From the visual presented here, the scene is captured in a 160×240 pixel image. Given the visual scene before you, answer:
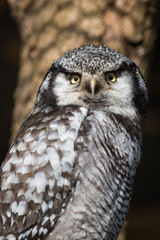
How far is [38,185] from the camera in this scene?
263cm

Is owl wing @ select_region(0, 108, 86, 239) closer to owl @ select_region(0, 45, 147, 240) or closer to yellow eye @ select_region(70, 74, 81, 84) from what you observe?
owl @ select_region(0, 45, 147, 240)

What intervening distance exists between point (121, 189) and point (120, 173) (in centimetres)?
10

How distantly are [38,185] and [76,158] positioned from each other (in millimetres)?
234

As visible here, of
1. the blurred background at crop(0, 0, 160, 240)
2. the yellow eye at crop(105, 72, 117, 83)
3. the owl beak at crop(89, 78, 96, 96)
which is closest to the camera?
the owl beak at crop(89, 78, 96, 96)

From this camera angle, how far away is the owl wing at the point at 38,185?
2633 mm

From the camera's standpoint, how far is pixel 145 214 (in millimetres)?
4730

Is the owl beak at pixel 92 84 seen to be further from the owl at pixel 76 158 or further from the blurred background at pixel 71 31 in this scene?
the blurred background at pixel 71 31

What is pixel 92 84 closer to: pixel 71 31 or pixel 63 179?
pixel 63 179

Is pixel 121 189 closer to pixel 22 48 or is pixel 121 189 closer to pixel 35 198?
pixel 35 198

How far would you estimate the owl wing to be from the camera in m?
2.63

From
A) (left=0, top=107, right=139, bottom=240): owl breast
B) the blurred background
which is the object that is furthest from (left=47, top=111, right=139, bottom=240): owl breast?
the blurred background

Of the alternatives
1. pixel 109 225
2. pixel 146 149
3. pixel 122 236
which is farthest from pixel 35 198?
pixel 146 149

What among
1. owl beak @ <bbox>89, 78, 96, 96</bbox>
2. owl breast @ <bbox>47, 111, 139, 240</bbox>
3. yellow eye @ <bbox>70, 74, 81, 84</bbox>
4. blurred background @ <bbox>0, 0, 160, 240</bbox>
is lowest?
owl breast @ <bbox>47, 111, 139, 240</bbox>

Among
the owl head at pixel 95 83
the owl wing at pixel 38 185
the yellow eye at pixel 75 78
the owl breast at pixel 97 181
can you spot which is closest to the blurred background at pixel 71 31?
the owl head at pixel 95 83
